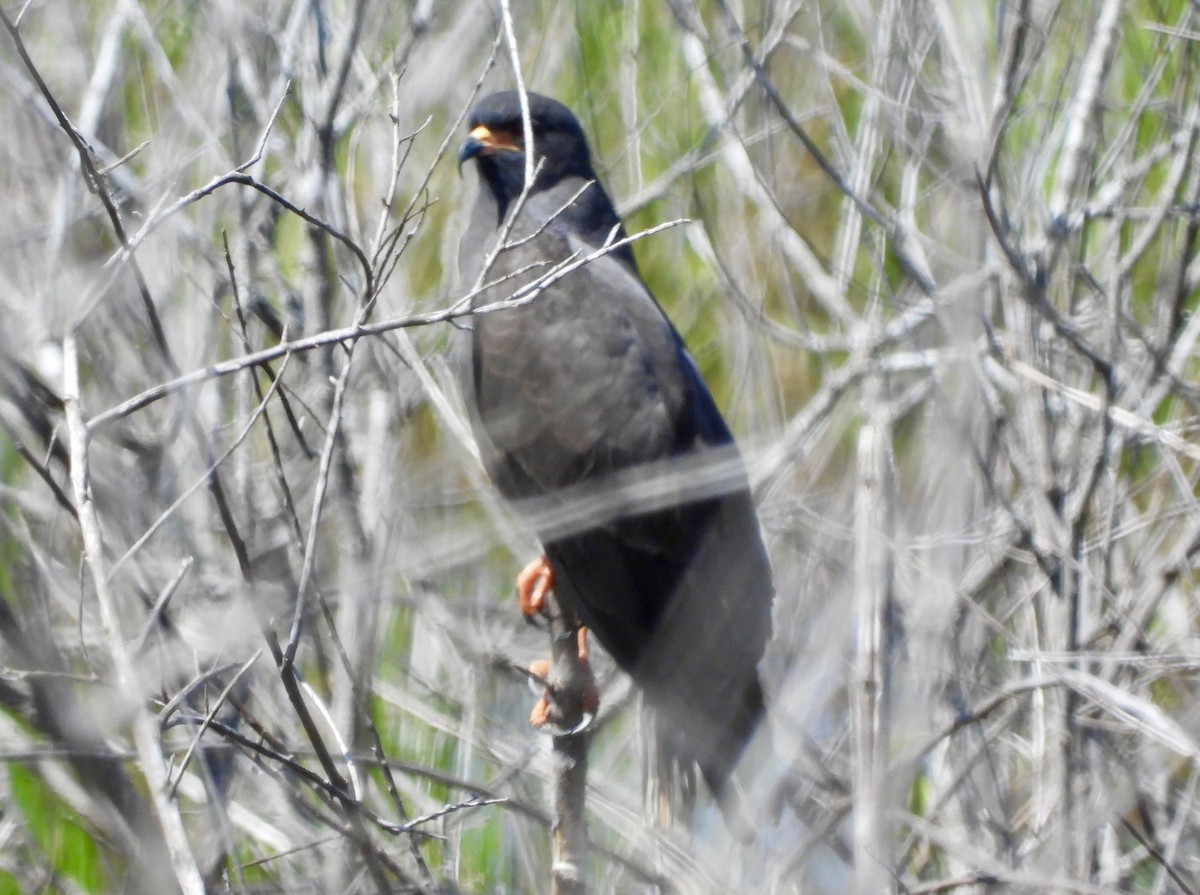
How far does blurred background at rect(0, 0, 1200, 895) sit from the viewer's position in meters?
2.53

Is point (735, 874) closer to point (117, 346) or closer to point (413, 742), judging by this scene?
point (413, 742)

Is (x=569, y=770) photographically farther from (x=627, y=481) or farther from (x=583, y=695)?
(x=627, y=481)

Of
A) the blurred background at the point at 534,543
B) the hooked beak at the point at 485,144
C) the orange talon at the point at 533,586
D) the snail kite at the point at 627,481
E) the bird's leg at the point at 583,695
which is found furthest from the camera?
the hooked beak at the point at 485,144

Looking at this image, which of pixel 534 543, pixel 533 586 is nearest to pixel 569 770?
pixel 533 586

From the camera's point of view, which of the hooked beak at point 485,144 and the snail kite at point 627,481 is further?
the hooked beak at point 485,144

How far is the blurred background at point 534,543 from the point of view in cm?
253

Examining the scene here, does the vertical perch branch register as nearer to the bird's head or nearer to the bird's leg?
the bird's leg

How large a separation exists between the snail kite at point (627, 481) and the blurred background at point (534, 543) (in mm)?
145

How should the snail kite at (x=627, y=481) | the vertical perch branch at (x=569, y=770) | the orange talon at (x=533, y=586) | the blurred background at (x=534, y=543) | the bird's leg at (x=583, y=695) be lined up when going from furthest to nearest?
the orange talon at (x=533, y=586), the snail kite at (x=627, y=481), the bird's leg at (x=583, y=695), the vertical perch branch at (x=569, y=770), the blurred background at (x=534, y=543)

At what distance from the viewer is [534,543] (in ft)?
13.0

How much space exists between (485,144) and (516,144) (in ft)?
0.31

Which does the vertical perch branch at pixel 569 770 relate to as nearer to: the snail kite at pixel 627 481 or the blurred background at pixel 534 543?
the blurred background at pixel 534 543

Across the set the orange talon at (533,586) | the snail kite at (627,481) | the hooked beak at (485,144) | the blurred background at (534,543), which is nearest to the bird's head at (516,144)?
the hooked beak at (485,144)

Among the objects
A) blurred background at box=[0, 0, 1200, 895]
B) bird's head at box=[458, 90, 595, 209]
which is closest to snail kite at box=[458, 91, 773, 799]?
blurred background at box=[0, 0, 1200, 895]
